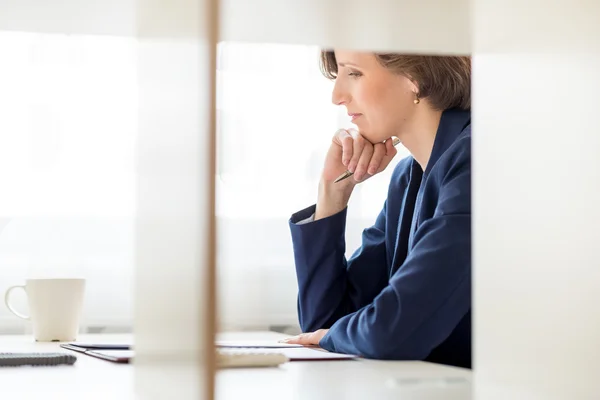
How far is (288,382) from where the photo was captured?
68 cm

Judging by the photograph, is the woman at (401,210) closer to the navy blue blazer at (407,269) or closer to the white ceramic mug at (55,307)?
the navy blue blazer at (407,269)

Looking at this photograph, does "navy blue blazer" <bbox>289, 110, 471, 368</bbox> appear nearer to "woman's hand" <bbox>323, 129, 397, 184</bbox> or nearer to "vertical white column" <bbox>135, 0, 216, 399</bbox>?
"woman's hand" <bbox>323, 129, 397, 184</bbox>

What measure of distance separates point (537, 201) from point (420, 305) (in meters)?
0.62

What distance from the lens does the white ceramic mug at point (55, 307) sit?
1.28 meters

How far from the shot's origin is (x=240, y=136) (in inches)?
106

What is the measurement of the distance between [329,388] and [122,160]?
1.81 metres

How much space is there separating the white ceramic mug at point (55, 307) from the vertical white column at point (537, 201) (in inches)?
34.3

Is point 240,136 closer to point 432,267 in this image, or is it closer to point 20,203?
point 20,203

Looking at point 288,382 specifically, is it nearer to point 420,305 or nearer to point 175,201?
point 175,201

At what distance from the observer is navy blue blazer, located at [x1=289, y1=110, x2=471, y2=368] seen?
113cm

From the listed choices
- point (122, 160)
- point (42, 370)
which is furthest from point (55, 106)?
point (42, 370)

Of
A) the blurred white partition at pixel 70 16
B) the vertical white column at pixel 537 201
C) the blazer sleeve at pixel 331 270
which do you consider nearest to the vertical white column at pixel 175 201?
the blurred white partition at pixel 70 16

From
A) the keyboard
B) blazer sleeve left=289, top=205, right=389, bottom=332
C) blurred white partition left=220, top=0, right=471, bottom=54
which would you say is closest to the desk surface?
the keyboard

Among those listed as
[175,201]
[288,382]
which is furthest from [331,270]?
[175,201]
